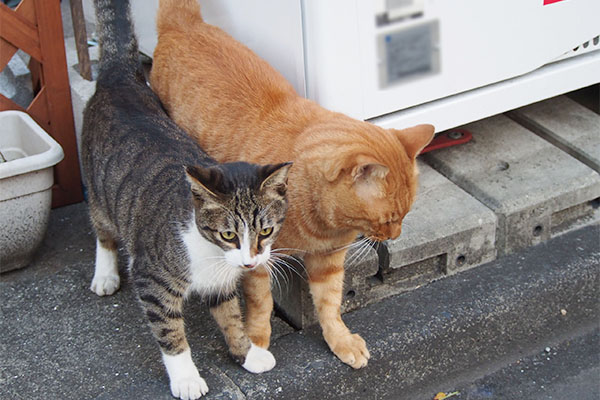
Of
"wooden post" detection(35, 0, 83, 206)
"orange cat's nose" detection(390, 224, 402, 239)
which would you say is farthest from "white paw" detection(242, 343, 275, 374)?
"wooden post" detection(35, 0, 83, 206)

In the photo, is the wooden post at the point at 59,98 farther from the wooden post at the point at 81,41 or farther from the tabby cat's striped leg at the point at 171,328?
the tabby cat's striped leg at the point at 171,328

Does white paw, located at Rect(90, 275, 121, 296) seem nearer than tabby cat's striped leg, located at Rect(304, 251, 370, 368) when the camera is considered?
No

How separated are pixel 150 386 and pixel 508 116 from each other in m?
2.03

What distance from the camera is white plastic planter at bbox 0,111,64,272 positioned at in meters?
2.77

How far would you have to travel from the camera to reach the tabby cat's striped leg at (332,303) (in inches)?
98.0

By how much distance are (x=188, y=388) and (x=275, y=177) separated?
680 millimetres

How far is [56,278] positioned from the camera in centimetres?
290

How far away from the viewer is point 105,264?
2.82 meters

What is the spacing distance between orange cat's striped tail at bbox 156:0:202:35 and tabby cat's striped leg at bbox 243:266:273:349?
3.17ft

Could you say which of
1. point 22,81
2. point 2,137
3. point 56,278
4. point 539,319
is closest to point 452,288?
point 539,319

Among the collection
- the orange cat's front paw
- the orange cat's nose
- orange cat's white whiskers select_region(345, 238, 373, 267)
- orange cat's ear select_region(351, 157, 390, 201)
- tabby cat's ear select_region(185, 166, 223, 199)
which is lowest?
the orange cat's front paw

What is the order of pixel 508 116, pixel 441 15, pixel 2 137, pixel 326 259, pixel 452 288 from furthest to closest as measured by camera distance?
pixel 508 116, pixel 2 137, pixel 452 288, pixel 441 15, pixel 326 259

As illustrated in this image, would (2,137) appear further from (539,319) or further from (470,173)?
(539,319)

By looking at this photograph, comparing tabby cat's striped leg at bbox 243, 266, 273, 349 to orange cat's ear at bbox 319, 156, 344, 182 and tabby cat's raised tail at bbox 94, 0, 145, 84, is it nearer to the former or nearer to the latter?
orange cat's ear at bbox 319, 156, 344, 182
